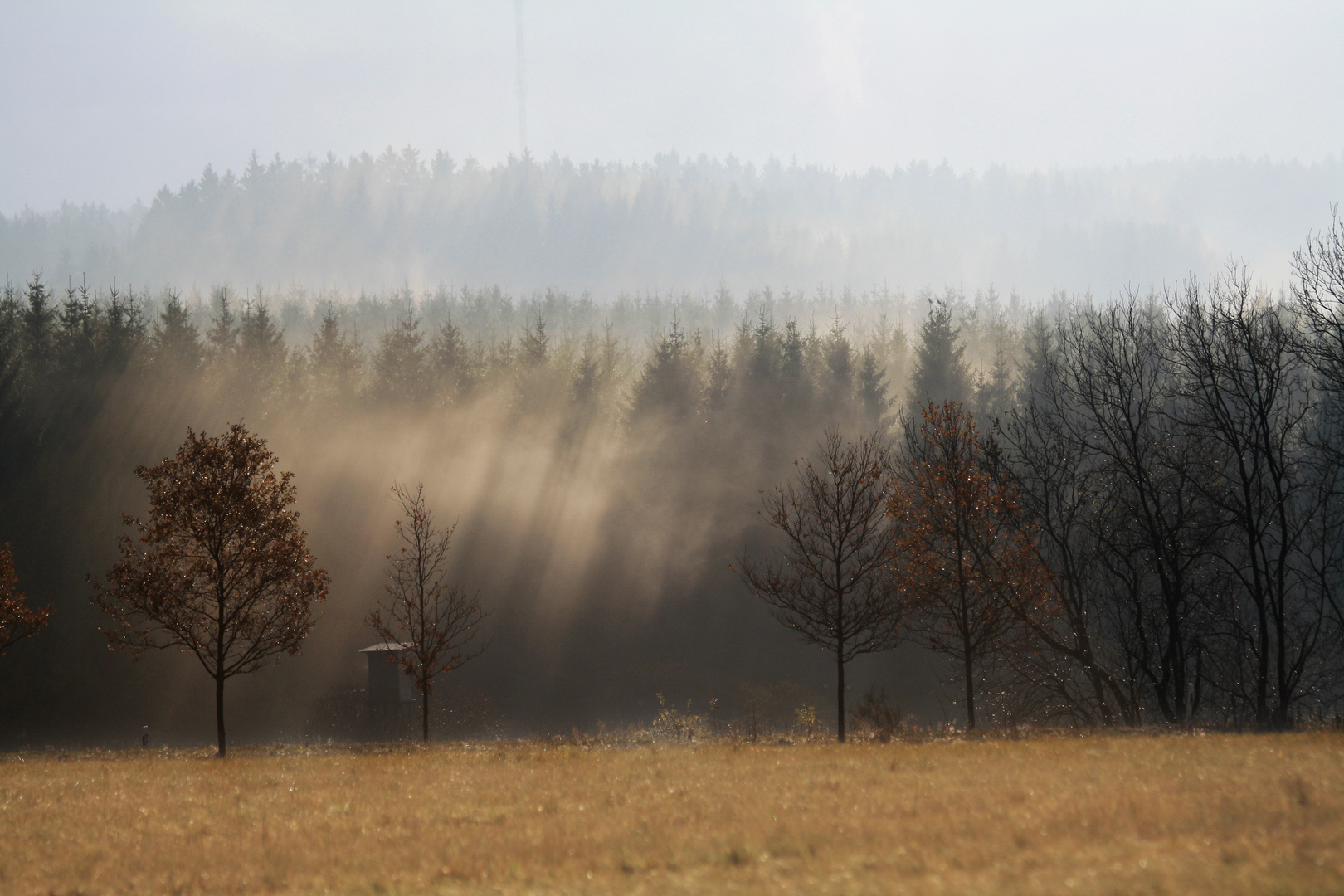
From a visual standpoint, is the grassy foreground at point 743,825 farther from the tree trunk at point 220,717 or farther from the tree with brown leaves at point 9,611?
the tree with brown leaves at point 9,611

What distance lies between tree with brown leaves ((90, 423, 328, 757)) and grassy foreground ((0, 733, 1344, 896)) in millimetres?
7147

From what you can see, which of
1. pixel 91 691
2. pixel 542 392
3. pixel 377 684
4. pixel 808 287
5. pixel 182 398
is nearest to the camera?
pixel 377 684

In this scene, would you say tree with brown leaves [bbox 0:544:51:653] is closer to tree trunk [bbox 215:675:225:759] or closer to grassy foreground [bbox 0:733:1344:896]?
tree trunk [bbox 215:675:225:759]

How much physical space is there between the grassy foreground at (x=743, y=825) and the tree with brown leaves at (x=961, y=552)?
6946 millimetres

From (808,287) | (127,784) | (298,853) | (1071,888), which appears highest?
(808,287)

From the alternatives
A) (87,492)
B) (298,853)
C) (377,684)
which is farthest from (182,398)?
(298,853)

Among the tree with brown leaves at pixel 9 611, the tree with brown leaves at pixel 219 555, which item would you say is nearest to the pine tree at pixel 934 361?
the tree with brown leaves at pixel 219 555

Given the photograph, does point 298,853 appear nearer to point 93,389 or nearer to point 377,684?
point 377,684

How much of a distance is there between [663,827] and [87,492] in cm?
5877

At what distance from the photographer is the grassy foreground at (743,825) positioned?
26.1 ft

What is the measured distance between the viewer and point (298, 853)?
33.4ft

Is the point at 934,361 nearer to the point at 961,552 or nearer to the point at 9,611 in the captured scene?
the point at 961,552

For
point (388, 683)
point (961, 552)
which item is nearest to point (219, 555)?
point (388, 683)

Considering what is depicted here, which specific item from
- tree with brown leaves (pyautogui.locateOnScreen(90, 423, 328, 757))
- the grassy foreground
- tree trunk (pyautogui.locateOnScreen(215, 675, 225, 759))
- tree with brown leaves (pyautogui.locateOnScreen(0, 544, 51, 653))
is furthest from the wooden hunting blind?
the grassy foreground
